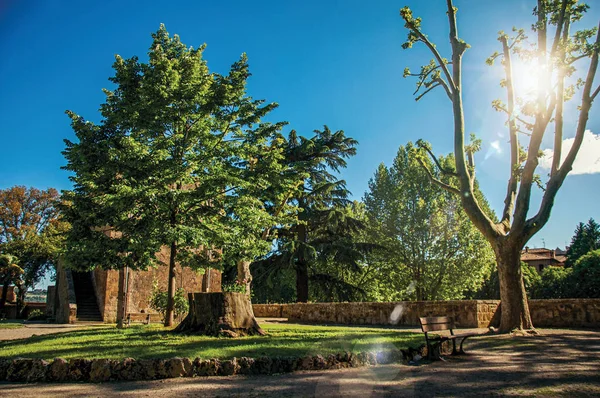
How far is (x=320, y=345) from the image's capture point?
28.5ft

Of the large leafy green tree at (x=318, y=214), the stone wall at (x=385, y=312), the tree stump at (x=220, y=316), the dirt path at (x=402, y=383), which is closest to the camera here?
the dirt path at (x=402, y=383)

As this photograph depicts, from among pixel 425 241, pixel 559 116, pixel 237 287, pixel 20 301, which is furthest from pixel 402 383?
pixel 20 301

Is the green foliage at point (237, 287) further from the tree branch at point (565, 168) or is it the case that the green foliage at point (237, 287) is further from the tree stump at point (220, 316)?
the tree branch at point (565, 168)

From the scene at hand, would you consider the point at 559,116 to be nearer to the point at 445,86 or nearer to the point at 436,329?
the point at 445,86

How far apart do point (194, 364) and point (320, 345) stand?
2.92m

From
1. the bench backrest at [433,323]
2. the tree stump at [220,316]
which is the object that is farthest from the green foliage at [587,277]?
the tree stump at [220,316]

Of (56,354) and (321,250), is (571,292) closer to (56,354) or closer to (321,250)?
(321,250)

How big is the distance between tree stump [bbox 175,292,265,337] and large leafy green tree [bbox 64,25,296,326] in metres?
1.86

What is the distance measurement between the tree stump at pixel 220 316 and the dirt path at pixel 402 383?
184 inches

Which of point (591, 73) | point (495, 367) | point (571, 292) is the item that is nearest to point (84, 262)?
point (495, 367)

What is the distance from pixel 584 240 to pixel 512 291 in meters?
53.6

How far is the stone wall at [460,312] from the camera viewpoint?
47.7 feet

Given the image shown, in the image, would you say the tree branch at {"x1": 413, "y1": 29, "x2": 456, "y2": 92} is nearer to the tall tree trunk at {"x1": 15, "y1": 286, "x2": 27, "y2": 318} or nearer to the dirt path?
the dirt path

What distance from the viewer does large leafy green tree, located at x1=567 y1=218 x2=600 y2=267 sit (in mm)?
52250
